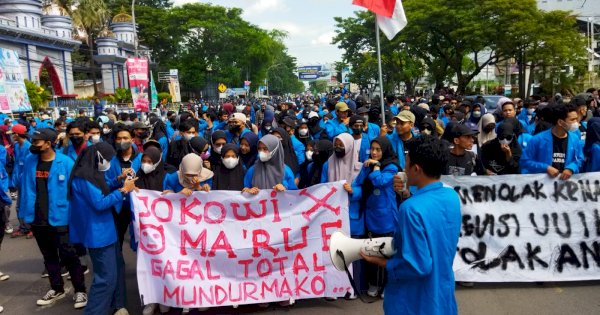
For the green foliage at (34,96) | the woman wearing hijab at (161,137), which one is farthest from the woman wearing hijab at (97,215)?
the green foliage at (34,96)

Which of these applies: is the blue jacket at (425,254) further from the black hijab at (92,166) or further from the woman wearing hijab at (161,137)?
the woman wearing hijab at (161,137)

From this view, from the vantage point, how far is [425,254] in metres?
2.29

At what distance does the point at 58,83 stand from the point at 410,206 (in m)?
34.0

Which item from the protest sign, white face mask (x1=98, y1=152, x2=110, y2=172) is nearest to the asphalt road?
white face mask (x1=98, y1=152, x2=110, y2=172)

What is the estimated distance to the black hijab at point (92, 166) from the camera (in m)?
3.96

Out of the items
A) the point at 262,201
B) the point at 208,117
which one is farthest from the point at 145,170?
the point at 208,117

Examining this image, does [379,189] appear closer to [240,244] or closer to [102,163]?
[240,244]

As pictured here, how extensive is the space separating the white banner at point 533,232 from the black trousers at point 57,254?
369 centimetres

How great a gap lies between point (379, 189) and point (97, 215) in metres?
2.41

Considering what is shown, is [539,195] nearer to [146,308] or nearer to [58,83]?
[146,308]

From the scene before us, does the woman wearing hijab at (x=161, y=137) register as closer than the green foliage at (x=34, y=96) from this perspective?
Yes

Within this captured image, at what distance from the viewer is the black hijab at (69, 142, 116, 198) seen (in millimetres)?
3965

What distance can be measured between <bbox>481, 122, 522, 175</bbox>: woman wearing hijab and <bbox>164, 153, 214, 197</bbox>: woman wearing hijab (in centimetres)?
302

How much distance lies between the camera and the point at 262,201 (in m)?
4.50
